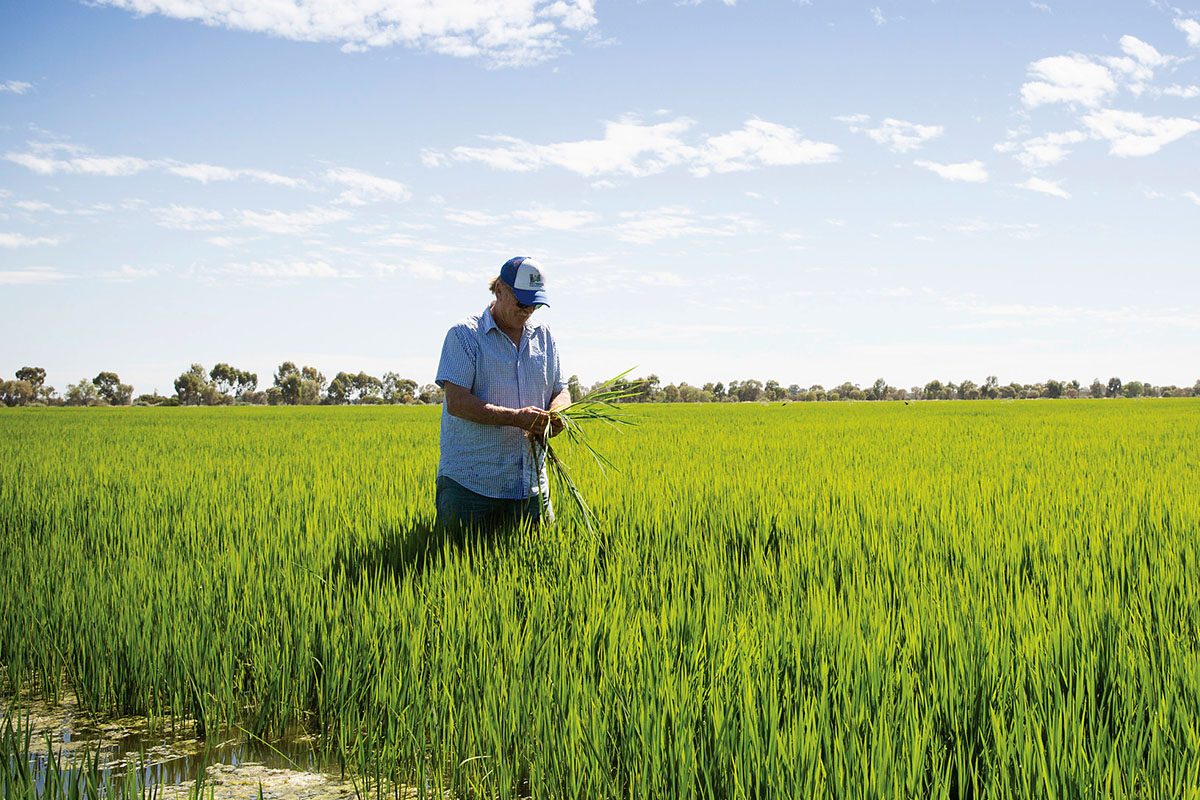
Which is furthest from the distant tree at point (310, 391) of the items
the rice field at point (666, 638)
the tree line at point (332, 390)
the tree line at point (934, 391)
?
the rice field at point (666, 638)

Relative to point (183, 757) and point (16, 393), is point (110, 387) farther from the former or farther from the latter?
point (183, 757)

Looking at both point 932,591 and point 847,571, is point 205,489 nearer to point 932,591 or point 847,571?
point 847,571

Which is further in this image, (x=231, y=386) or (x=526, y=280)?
(x=231, y=386)

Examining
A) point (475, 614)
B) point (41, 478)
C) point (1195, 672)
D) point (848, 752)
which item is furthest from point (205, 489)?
point (1195, 672)

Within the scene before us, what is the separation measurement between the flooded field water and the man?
4.21ft

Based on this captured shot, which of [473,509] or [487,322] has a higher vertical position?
[487,322]

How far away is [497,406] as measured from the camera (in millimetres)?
3027

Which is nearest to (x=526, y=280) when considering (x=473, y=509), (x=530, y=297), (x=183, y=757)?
(x=530, y=297)

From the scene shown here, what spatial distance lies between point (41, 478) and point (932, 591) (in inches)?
281

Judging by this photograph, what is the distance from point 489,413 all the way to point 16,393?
92521 millimetres

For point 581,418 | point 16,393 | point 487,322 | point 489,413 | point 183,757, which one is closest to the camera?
point 183,757

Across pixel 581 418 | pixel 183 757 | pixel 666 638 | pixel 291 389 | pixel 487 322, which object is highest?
pixel 291 389

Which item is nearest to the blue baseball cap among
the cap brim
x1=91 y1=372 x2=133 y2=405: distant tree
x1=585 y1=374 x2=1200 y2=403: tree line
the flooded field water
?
the cap brim

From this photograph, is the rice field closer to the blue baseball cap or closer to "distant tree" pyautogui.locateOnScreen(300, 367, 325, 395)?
the blue baseball cap
